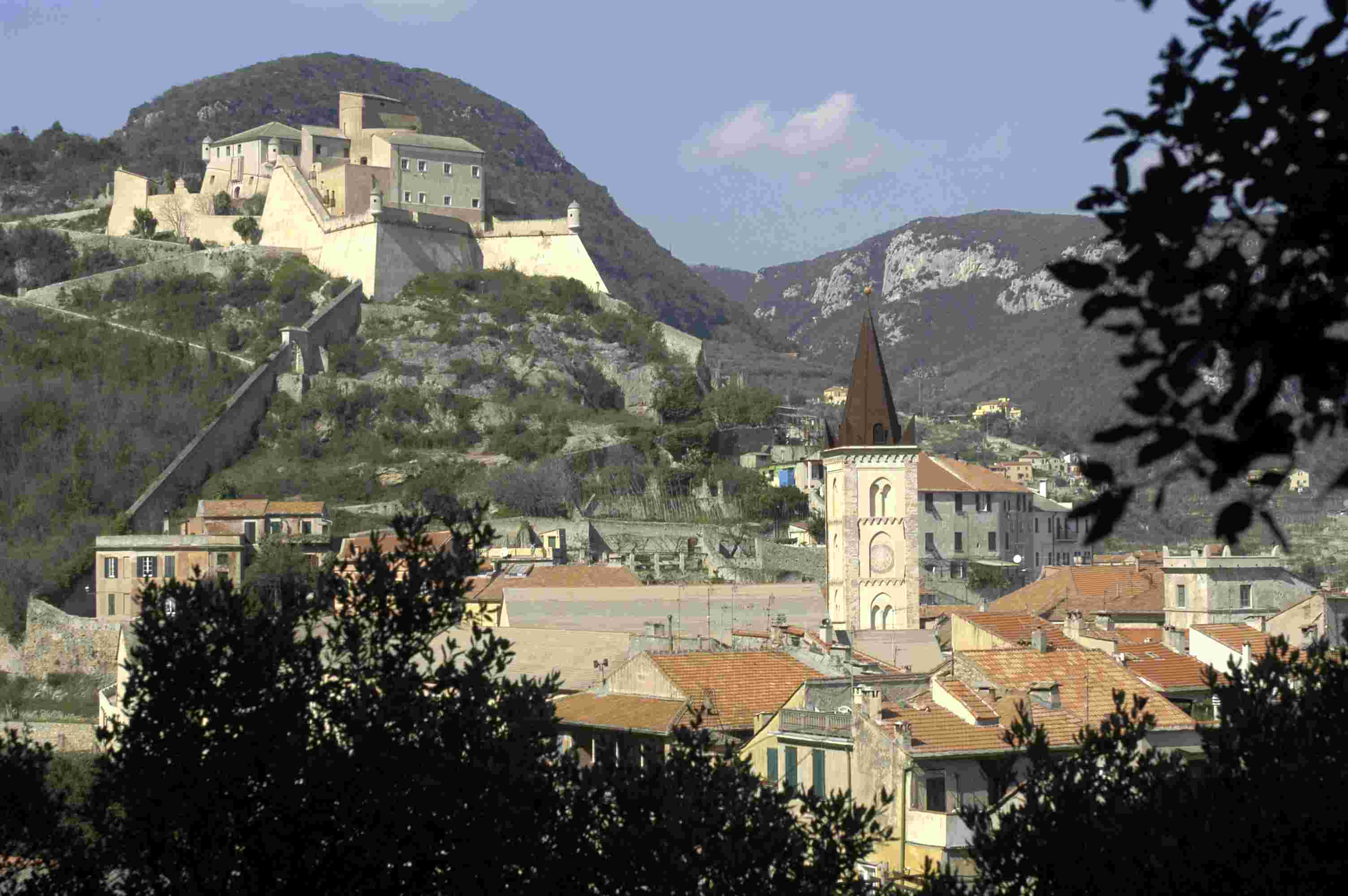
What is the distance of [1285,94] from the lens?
540 cm

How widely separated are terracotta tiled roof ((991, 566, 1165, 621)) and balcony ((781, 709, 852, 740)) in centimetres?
2007

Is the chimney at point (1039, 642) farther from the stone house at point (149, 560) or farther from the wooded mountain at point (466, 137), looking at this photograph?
the wooded mountain at point (466, 137)

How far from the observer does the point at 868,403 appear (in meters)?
46.0

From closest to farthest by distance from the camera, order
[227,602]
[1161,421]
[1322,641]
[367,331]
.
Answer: [1161,421]
[227,602]
[1322,641]
[367,331]

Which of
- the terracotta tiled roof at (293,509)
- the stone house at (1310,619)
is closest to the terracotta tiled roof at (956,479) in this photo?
the terracotta tiled roof at (293,509)

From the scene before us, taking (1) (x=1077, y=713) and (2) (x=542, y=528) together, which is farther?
(2) (x=542, y=528)

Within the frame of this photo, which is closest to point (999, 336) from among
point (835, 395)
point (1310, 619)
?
point (835, 395)

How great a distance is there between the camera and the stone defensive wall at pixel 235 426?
6278cm

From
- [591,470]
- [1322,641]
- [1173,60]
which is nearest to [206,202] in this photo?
[591,470]

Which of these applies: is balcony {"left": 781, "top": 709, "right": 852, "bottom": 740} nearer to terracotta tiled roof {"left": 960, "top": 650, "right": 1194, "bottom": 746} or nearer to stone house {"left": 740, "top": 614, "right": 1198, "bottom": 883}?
stone house {"left": 740, "top": 614, "right": 1198, "bottom": 883}

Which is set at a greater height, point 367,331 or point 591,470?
point 367,331

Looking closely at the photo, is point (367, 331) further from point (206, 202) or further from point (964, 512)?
point (964, 512)

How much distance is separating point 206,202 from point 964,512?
40.3 metres

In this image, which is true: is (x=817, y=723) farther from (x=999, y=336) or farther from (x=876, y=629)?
(x=999, y=336)
